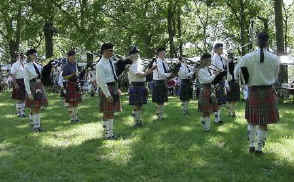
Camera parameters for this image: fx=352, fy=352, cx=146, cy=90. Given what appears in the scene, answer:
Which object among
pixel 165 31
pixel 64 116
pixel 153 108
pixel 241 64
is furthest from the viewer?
pixel 165 31

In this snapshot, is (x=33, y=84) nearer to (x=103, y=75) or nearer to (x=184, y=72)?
(x=103, y=75)

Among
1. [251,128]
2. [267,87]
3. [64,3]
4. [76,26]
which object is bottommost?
[251,128]

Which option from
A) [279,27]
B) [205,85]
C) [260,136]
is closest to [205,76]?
[205,85]

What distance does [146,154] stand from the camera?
5.60 meters

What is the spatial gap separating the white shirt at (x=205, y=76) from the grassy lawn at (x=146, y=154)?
1032 mm

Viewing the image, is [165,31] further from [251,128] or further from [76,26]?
[251,128]

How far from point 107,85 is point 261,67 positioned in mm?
2772

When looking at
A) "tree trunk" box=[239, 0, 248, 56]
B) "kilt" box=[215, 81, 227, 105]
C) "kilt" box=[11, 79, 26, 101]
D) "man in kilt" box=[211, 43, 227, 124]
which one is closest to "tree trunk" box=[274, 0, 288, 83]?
"man in kilt" box=[211, 43, 227, 124]

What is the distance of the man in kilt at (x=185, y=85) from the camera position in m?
9.85

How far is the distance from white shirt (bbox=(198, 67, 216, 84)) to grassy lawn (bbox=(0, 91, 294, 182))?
3.39 feet

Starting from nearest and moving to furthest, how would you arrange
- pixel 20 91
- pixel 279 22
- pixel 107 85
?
pixel 107 85
pixel 20 91
pixel 279 22

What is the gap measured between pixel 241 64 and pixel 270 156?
4.80 feet

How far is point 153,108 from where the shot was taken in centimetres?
1105

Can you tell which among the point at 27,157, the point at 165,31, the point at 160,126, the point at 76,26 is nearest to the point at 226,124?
the point at 160,126
